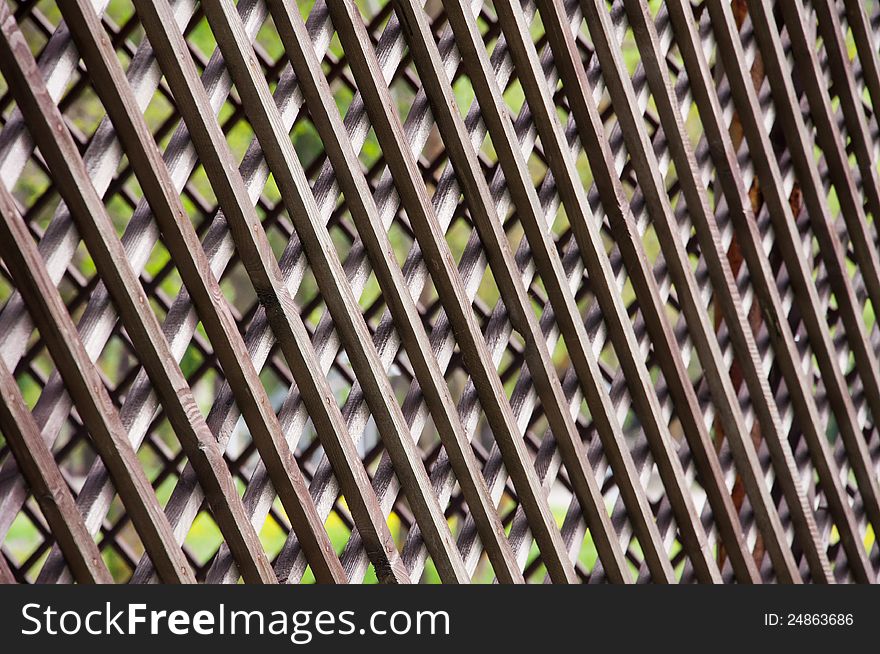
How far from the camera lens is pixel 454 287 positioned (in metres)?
1.24

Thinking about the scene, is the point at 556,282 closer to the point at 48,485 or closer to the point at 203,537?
the point at 48,485

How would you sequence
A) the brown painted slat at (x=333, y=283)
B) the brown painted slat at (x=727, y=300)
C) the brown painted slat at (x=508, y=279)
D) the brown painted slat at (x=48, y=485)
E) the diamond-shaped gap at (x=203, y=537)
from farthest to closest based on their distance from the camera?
the diamond-shaped gap at (x=203, y=537) → the brown painted slat at (x=727, y=300) → the brown painted slat at (x=508, y=279) → the brown painted slat at (x=333, y=283) → the brown painted slat at (x=48, y=485)

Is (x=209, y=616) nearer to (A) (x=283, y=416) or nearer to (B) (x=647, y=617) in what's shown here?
(A) (x=283, y=416)

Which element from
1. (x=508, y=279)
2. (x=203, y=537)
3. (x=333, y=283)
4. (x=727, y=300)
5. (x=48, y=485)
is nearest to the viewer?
(x=48, y=485)

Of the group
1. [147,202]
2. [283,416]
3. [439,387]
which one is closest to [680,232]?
[439,387]

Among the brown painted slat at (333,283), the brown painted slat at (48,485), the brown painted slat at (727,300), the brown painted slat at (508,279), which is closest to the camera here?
the brown painted slat at (48,485)

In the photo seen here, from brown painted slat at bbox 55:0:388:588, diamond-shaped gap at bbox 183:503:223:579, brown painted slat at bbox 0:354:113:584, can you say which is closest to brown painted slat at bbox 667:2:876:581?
brown painted slat at bbox 55:0:388:588

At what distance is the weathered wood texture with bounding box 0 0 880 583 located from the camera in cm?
100

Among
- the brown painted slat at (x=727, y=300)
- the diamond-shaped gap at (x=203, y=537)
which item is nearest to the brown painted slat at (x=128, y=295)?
the brown painted slat at (x=727, y=300)

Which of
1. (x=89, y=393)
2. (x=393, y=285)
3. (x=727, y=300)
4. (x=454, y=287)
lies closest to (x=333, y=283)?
(x=393, y=285)

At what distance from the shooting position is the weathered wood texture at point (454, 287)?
100cm

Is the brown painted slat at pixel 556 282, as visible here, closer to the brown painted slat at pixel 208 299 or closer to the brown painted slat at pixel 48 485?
the brown painted slat at pixel 208 299

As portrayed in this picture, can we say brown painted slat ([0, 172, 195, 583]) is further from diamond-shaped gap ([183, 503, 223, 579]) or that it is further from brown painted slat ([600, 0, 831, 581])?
diamond-shaped gap ([183, 503, 223, 579])

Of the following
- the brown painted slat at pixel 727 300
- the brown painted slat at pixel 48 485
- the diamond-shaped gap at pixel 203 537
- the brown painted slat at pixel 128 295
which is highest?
the diamond-shaped gap at pixel 203 537
